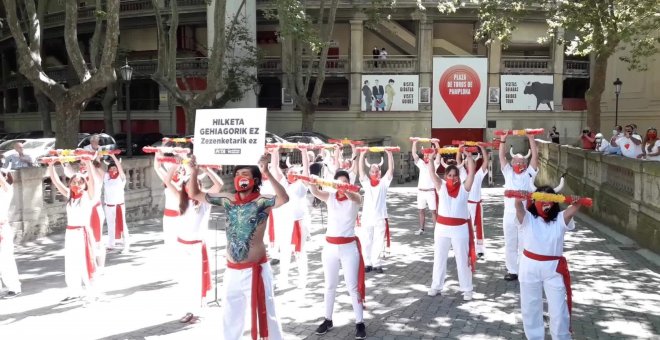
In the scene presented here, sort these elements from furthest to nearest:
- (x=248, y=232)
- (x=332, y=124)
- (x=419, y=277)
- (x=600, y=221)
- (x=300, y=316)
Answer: (x=332, y=124), (x=600, y=221), (x=419, y=277), (x=300, y=316), (x=248, y=232)

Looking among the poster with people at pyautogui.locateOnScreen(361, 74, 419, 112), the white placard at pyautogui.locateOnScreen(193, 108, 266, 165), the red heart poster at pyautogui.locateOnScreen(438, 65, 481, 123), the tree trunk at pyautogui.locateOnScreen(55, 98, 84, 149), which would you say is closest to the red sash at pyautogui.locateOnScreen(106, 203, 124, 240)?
the tree trunk at pyautogui.locateOnScreen(55, 98, 84, 149)

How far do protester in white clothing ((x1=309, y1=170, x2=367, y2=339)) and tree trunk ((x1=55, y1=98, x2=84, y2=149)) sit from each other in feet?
35.6

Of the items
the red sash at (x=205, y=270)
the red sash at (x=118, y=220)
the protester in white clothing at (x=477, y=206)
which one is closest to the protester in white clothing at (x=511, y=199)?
the protester in white clothing at (x=477, y=206)

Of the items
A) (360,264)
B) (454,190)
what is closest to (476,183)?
(454,190)

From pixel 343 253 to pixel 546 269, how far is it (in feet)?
7.34

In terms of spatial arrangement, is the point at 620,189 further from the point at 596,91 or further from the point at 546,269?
the point at 596,91

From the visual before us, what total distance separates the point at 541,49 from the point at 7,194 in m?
33.1

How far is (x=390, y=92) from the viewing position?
32.8 metres

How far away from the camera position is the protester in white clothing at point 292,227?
8.86m

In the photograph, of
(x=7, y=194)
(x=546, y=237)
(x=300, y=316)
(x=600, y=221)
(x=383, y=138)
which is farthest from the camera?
(x=383, y=138)

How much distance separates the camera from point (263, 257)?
562cm

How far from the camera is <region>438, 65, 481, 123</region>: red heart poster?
29156 millimetres

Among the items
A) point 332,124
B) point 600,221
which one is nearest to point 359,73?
Result: point 332,124

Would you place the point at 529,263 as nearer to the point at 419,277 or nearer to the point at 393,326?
the point at 393,326
